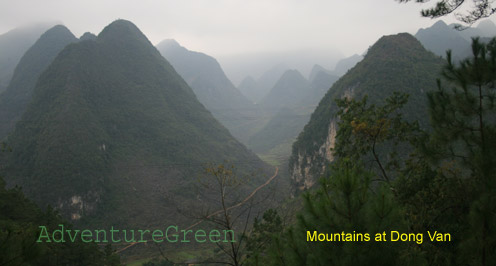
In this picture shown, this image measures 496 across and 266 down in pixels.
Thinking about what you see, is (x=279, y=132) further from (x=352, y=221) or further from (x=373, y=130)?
(x=352, y=221)

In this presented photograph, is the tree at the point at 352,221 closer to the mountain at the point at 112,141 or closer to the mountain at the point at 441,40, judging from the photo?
the mountain at the point at 112,141

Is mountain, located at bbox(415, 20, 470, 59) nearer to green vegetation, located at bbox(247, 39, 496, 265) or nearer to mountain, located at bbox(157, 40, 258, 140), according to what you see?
mountain, located at bbox(157, 40, 258, 140)

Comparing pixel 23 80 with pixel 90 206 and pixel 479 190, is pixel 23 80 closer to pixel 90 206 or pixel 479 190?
pixel 90 206

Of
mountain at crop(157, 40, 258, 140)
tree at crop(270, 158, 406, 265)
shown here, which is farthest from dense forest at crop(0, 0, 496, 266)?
mountain at crop(157, 40, 258, 140)

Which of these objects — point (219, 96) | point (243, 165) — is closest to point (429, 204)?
point (243, 165)

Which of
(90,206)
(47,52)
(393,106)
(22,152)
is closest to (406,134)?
(393,106)
